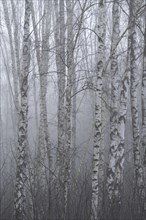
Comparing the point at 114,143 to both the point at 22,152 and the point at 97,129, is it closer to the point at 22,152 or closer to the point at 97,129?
the point at 97,129

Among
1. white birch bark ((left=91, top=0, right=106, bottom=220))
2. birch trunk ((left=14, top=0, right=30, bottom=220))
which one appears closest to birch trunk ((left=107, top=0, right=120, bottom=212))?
white birch bark ((left=91, top=0, right=106, bottom=220))

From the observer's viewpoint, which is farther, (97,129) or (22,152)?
(22,152)

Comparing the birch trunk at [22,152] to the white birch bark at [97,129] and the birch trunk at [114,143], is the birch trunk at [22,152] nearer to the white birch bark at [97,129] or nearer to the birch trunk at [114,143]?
the white birch bark at [97,129]

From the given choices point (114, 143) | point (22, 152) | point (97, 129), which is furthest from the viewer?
point (114, 143)

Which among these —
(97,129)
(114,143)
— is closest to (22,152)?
(97,129)

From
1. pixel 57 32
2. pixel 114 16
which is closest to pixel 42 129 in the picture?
pixel 57 32

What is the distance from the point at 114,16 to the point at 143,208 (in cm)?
441

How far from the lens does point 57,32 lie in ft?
34.7

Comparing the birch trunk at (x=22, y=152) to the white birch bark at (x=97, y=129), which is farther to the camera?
the birch trunk at (x=22, y=152)

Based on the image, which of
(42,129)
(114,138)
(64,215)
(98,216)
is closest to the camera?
(64,215)

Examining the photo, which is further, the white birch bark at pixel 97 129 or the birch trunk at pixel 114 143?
the birch trunk at pixel 114 143

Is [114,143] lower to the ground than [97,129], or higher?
lower

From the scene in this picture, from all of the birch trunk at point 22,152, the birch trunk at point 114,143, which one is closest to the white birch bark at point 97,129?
the birch trunk at point 114,143

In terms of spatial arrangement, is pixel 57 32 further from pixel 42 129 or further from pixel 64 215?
pixel 64 215
